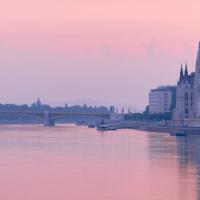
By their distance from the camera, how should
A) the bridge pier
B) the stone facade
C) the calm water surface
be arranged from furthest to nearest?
the bridge pier
the stone facade
the calm water surface

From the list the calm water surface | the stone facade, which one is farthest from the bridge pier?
the calm water surface

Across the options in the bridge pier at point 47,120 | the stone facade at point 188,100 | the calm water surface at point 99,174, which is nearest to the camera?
the calm water surface at point 99,174

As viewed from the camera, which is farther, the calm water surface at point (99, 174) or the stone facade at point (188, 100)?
the stone facade at point (188, 100)

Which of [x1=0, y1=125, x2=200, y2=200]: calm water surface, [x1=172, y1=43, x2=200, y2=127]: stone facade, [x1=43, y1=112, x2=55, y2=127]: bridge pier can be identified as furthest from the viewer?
[x1=43, y1=112, x2=55, y2=127]: bridge pier

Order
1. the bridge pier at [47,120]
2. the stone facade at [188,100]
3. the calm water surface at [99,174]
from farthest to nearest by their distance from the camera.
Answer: the bridge pier at [47,120] < the stone facade at [188,100] < the calm water surface at [99,174]

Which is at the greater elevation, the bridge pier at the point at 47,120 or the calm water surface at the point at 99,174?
the bridge pier at the point at 47,120

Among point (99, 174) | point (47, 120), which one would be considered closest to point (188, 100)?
point (47, 120)

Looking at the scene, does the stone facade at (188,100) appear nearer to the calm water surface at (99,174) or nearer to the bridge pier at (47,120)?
the bridge pier at (47,120)

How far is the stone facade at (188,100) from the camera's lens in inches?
5576

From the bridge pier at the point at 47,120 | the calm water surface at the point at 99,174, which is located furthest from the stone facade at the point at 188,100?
the calm water surface at the point at 99,174

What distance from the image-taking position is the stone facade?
465ft

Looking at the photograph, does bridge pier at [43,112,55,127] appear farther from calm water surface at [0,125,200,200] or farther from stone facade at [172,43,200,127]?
calm water surface at [0,125,200,200]

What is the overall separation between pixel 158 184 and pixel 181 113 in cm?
10411

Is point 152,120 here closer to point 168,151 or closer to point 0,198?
point 168,151
